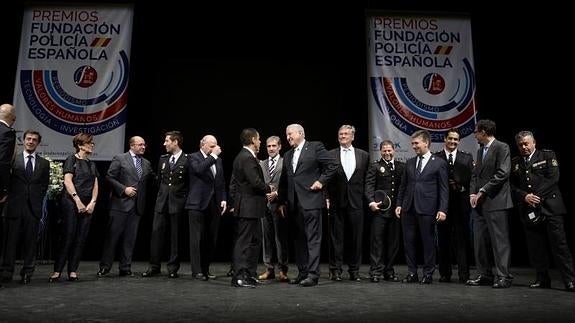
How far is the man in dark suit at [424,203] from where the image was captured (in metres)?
4.45

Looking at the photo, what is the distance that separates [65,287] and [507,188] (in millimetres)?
3974

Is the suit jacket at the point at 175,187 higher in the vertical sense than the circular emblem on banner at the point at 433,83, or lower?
lower

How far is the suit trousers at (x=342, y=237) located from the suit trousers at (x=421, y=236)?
442 millimetres

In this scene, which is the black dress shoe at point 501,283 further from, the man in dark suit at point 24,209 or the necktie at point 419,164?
the man in dark suit at point 24,209

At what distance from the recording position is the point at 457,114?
634 cm

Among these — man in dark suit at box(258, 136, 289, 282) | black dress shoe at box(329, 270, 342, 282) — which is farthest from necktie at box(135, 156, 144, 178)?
black dress shoe at box(329, 270, 342, 282)

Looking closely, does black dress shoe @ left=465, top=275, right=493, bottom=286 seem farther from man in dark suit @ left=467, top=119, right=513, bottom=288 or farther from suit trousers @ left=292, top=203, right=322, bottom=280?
suit trousers @ left=292, top=203, right=322, bottom=280

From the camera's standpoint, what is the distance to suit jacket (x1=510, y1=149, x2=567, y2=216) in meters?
4.18

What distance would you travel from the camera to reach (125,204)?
4.95m

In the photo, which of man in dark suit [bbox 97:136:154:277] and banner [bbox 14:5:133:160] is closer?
man in dark suit [bbox 97:136:154:277]

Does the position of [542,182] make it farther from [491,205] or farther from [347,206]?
[347,206]

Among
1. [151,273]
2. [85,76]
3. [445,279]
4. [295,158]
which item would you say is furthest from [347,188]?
[85,76]

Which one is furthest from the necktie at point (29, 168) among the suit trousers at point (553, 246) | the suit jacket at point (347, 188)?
the suit trousers at point (553, 246)

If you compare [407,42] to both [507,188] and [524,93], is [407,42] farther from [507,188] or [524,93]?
[507,188]
